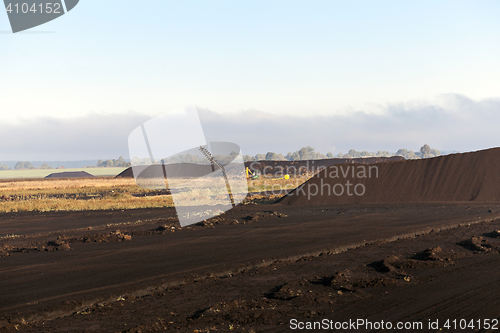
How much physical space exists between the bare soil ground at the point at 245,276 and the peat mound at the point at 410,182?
53.1ft

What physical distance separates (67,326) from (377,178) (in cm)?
4331

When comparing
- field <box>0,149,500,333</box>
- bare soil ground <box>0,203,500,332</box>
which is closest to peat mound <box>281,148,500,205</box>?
field <box>0,149,500,333</box>

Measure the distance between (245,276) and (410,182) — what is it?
37.2 m

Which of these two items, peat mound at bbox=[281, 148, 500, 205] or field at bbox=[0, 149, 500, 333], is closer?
field at bbox=[0, 149, 500, 333]

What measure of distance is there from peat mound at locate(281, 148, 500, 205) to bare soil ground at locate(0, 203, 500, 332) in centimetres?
1619

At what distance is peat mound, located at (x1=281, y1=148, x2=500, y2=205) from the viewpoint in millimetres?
42562

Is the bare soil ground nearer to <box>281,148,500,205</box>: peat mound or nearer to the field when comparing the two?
the field

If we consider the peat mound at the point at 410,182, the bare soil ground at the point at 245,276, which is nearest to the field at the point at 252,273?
the bare soil ground at the point at 245,276

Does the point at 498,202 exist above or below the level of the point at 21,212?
below

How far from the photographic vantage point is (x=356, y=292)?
11070 mm

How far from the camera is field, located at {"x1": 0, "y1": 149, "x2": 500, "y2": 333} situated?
9.25m

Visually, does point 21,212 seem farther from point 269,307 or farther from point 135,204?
point 269,307

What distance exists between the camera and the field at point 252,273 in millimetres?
9250

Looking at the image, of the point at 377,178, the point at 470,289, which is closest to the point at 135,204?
the point at 377,178
